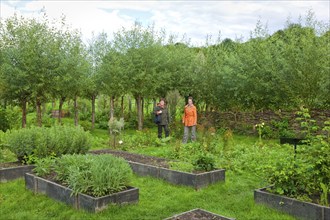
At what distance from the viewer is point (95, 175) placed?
6918 millimetres

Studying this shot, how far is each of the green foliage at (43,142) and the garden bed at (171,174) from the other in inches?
65.8

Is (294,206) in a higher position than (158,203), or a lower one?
higher

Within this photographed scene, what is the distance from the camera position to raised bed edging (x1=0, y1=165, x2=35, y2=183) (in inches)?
349

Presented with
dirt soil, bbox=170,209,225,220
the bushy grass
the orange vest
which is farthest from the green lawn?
the orange vest

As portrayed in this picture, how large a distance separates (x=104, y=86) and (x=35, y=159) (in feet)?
40.1

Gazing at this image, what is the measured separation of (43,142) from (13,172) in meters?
0.98

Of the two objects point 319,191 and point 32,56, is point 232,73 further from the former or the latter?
point 319,191

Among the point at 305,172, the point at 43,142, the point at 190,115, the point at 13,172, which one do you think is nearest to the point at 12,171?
the point at 13,172

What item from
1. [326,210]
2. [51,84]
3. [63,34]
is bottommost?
[326,210]

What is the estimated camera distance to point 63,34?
20.8m

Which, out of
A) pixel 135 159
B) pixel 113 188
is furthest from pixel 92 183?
pixel 135 159

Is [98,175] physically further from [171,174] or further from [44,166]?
[171,174]

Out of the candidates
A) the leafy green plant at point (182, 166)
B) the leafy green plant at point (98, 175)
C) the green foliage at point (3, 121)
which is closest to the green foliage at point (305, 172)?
the leafy green plant at point (182, 166)

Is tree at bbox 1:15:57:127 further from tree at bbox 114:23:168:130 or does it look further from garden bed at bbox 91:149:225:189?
garden bed at bbox 91:149:225:189
